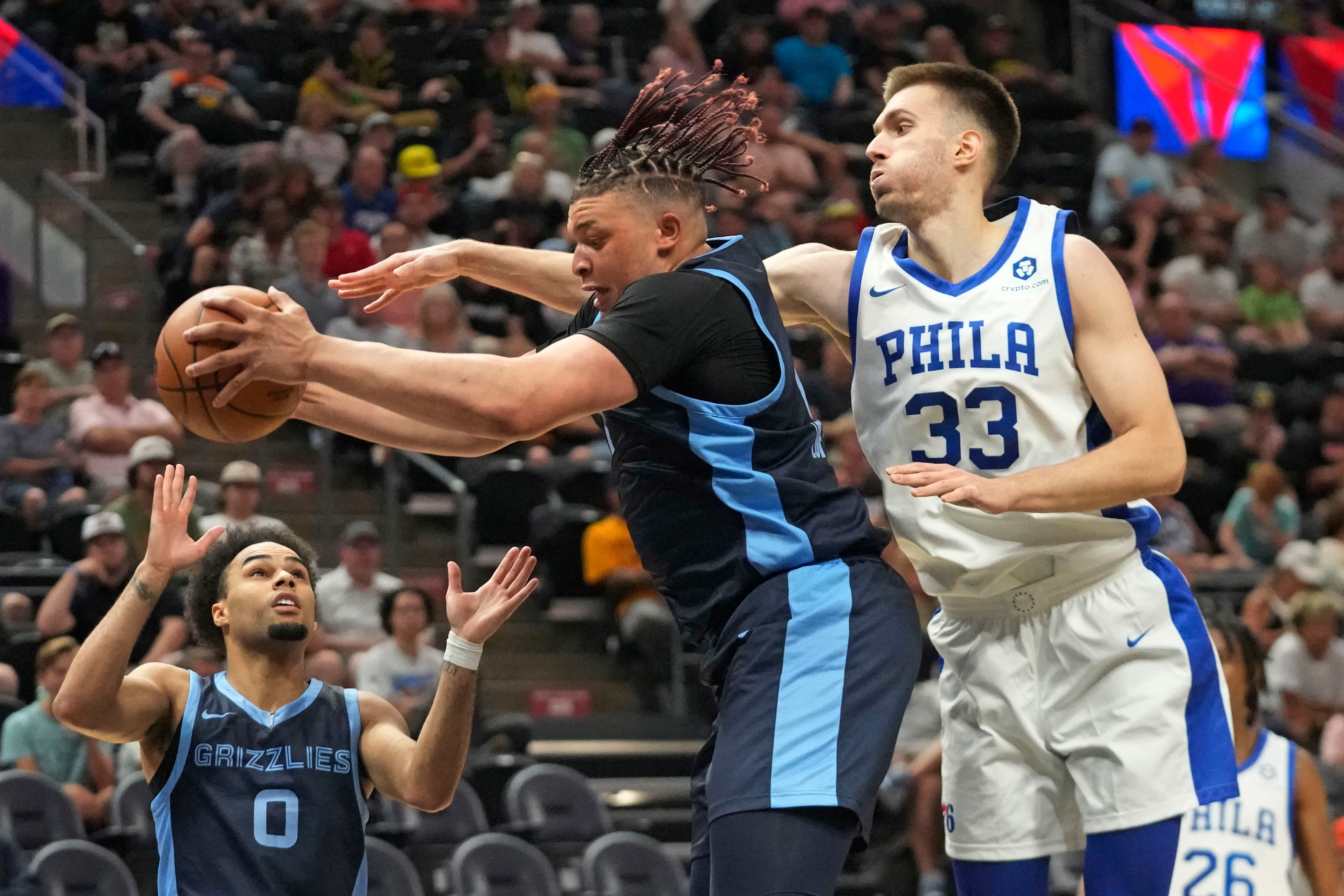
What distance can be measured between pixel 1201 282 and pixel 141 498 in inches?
337

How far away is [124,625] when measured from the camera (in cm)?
392

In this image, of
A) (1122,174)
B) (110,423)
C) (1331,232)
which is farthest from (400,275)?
(1331,232)

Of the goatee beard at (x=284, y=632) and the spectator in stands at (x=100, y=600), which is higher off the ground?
the goatee beard at (x=284, y=632)

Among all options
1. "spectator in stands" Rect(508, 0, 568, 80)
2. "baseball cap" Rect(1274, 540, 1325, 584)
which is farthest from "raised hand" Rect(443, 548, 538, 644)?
"spectator in stands" Rect(508, 0, 568, 80)

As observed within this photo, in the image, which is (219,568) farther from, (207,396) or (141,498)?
(141,498)

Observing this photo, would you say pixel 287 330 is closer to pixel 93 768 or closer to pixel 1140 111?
pixel 93 768

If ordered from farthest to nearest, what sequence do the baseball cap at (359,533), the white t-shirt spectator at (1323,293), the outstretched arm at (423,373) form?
the white t-shirt spectator at (1323,293) → the baseball cap at (359,533) → the outstretched arm at (423,373)

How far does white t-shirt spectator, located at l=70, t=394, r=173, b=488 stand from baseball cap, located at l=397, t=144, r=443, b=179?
3.23 m

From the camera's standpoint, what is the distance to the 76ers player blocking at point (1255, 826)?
4.89 m

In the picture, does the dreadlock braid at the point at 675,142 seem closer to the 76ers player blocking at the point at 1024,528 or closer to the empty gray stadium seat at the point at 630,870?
the 76ers player blocking at the point at 1024,528

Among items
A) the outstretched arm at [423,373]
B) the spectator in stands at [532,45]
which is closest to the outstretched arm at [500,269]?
the outstretched arm at [423,373]

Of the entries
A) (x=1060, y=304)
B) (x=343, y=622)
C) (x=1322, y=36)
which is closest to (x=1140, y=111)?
(x=1322, y=36)

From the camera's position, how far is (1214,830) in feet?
16.3

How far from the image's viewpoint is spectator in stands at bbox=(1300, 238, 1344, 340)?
43.5 feet
